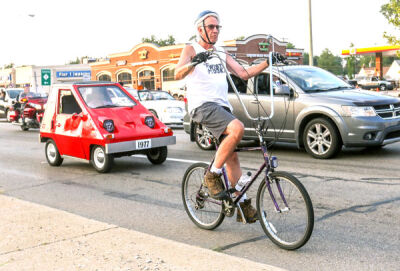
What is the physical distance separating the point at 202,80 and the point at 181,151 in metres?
6.90

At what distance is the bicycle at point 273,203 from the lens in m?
4.06

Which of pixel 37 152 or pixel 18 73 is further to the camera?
pixel 18 73

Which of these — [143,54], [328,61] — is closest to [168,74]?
[143,54]

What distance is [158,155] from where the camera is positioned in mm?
9703

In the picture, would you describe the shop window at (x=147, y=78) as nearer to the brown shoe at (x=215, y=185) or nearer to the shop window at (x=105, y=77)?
the shop window at (x=105, y=77)

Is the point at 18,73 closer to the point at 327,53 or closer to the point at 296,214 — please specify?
the point at 296,214

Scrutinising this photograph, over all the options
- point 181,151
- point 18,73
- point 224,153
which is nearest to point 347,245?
point 224,153

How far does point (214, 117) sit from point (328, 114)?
16.7 ft

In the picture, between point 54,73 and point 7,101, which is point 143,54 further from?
point 54,73

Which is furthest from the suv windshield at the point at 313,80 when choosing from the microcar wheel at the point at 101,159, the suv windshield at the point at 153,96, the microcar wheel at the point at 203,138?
the suv windshield at the point at 153,96

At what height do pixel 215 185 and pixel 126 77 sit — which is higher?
pixel 126 77

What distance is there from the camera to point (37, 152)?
42.1 ft

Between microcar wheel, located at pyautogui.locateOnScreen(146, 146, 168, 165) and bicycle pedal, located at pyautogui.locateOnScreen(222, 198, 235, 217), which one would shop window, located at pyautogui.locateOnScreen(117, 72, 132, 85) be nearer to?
microcar wheel, located at pyautogui.locateOnScreen(146, 146, 168, 165)

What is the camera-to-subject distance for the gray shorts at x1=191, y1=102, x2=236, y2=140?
4.49 m
